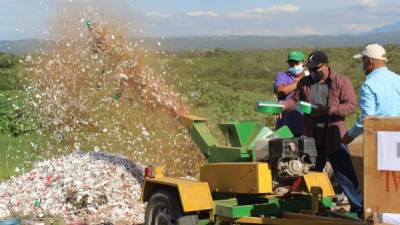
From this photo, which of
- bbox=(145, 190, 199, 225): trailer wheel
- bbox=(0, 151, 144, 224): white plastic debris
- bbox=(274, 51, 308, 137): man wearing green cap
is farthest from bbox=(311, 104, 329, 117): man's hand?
bbox=(0, 151, 144, 224): white plastic debris

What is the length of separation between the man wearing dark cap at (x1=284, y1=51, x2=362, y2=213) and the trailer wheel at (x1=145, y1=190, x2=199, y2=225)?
1.58m

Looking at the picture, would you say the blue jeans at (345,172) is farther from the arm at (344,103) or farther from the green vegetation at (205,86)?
the green vegetation at (205,86)

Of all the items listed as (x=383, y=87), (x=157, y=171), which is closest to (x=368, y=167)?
(x=383, y=87)

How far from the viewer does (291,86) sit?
7797 mm

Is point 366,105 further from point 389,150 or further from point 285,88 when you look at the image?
point 285,88

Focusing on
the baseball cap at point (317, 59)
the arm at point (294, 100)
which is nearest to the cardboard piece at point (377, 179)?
the baseball cap at point (317, 59)

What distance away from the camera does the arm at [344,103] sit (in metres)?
6.59

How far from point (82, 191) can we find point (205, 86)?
856 inches

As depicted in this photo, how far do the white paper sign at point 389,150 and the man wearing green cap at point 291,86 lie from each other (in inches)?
131

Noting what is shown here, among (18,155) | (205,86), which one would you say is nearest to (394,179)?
(18,155)

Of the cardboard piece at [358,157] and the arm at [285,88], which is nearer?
the cardboard piece at [358,157]

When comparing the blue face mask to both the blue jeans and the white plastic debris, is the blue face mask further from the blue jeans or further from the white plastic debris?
the white plastic debris

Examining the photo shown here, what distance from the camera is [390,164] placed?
4.35 metres

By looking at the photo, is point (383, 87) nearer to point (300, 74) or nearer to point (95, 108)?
point (300, 74)
